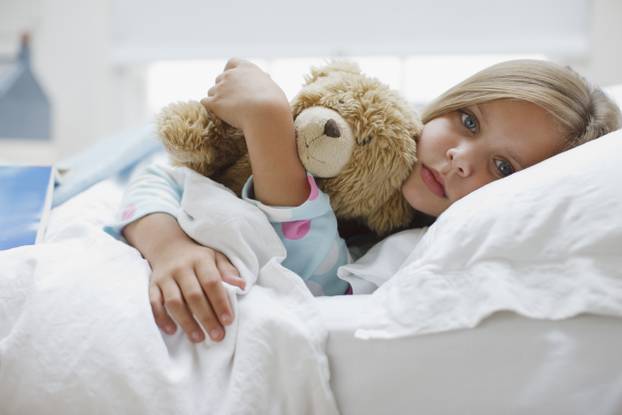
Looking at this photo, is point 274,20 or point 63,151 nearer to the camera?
point 274,20

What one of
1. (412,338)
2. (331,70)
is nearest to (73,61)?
(331,70)

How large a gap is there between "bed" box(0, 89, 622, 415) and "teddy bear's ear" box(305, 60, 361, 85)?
11.5 inches

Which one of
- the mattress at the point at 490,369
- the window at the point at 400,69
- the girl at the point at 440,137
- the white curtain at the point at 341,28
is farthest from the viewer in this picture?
the window at the point at 400,69

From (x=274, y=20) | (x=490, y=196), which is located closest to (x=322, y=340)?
(x=490, y=196)

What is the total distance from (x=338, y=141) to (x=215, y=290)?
0.73ft

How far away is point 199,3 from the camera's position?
85.2 inches

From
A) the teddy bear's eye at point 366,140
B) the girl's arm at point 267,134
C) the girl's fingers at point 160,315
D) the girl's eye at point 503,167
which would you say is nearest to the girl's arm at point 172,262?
the girl's fingers at point 160,315

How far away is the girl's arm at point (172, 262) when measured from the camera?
0.51 meters

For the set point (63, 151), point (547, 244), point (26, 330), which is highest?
point (547, 244)

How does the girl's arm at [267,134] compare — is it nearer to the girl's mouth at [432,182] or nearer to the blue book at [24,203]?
the girl's mouth at [432,182]

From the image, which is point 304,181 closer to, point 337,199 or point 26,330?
point 337,199

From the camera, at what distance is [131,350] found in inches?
18.4

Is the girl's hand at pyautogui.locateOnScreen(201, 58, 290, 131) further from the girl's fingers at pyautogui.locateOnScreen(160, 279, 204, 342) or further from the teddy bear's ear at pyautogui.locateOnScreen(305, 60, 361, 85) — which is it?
the girl's fingers at pyautogui.locateOnScreen(160, 279, 204, 342)

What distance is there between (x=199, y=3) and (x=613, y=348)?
6.83 feet
